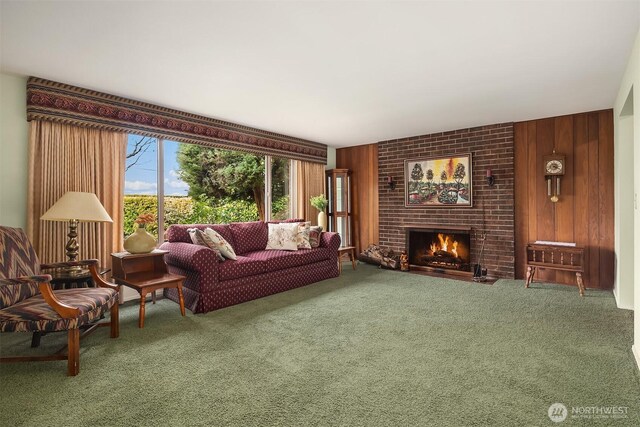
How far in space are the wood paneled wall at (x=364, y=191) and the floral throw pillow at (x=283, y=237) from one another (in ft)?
6.89

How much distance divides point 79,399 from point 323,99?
11.0 feet

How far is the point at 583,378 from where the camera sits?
203 cm

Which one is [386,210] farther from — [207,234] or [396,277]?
[207,234]

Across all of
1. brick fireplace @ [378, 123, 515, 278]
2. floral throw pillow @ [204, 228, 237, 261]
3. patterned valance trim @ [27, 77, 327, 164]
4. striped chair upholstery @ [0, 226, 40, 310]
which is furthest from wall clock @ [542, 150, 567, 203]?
striped chair upholstery @ [0, 226, 40, 310]

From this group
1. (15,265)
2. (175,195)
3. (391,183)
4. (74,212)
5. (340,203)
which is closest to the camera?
(15,265)

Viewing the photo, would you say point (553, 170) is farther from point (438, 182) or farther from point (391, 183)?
point (391, 183)

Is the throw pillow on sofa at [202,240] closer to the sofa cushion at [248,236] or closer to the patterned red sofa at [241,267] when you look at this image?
the patterned red sofa at [241,267]

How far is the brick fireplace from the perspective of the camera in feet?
16.2

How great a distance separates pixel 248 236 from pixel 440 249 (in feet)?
10.5

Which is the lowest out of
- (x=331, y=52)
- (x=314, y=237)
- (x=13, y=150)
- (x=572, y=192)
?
(x=314, y=237)

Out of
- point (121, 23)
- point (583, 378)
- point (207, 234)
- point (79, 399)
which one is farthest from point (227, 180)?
point (583, 378)

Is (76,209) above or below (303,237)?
above

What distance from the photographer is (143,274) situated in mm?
3467

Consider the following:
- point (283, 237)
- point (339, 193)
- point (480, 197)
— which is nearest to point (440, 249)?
point (480, 197)
